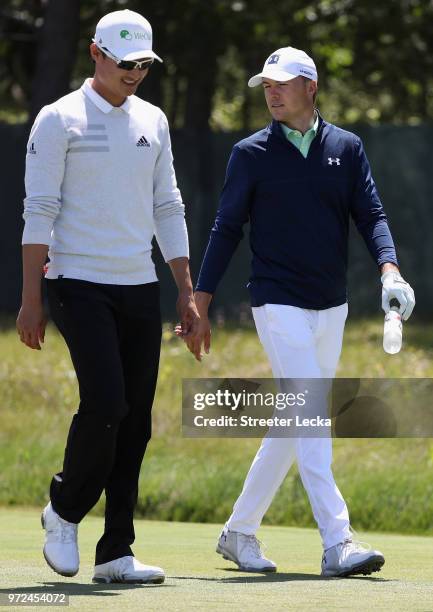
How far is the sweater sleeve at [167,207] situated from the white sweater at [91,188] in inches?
3.7

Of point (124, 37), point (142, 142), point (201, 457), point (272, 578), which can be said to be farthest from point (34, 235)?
point (201, 457)

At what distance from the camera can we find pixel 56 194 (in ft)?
21.1

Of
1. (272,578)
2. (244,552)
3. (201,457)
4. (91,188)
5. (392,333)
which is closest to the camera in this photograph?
(91,188)

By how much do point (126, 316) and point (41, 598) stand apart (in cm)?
122

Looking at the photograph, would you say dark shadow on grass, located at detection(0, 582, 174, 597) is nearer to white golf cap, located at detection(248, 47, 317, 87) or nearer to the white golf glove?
the white golf glove

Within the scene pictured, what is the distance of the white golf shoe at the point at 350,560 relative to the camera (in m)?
6.61

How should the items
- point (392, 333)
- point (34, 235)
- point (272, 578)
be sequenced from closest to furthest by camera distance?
point (34, 235) < point (392, 333) < point (272, 578)

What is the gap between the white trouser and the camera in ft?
22.3

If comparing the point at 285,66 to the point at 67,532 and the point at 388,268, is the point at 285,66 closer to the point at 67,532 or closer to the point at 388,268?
the point at 388,268

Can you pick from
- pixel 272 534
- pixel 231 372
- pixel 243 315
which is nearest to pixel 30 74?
pixel 243 315

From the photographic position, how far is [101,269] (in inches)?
256

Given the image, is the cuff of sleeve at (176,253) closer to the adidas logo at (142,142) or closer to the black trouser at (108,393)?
the black trouser at (108,393)

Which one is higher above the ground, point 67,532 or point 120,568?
point 67,532

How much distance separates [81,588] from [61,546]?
0.26 meters
